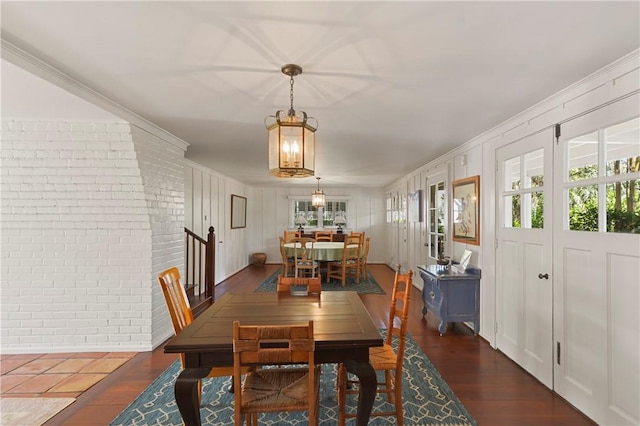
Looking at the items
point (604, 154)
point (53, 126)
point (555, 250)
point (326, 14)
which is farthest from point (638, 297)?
point (53, 126)

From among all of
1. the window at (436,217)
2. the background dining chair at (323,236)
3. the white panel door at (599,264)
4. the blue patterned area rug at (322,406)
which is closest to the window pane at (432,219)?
the window at (436,217)

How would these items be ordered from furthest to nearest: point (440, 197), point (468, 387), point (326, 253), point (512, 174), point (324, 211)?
point (324, 211) < point (326, 253) < point (440, 197) < point (512, 174) < point (468, 387)

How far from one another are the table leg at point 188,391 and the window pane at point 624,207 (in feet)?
8.38

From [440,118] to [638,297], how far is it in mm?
1988

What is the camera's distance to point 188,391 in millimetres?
1581

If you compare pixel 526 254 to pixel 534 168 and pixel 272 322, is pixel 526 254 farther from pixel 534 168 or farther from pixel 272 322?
pixel 272 322

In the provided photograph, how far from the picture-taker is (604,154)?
2.03 meters

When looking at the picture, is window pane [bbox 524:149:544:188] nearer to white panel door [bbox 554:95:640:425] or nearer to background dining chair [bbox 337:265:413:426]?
white panel door [bbox 554:95:640:425]

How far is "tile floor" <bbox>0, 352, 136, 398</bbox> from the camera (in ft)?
8.12

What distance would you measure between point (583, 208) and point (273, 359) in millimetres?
2312

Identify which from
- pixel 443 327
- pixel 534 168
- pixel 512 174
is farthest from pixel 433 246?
pixel 534 168

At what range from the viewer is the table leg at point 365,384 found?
1652 mm

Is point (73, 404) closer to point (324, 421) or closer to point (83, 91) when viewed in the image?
point (324, 421)

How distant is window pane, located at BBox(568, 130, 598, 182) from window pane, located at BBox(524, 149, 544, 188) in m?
0.30
